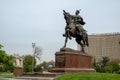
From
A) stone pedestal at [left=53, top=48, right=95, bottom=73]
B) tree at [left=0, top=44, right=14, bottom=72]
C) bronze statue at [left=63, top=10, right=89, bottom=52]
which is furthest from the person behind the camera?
tree at [left=0, top=44, right=14, bottom=72]

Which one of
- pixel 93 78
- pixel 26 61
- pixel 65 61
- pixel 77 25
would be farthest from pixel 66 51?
pixel 26 61

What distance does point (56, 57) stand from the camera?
2417 centimetres

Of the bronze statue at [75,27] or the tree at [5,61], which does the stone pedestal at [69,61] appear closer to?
the bronze statue at [75,27]

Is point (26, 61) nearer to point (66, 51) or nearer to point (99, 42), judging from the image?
point (99, 42)

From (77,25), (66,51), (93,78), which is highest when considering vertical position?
(77,25)

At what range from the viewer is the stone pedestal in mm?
23525

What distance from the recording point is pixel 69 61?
23719mm

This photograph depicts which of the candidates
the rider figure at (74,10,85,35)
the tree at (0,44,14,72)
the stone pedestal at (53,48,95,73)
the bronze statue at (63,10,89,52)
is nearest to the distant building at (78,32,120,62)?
the tree at (0,44,14,72)

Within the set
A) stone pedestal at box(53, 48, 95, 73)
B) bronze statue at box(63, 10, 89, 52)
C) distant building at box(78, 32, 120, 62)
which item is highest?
distant building at box(78, 32, 120, 62)

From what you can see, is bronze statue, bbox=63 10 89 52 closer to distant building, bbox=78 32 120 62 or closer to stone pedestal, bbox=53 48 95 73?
stone pedestal, bbox=53 48 95 73

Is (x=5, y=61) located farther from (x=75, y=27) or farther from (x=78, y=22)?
(x=75, y=27)

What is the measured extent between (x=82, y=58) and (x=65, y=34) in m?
2.45

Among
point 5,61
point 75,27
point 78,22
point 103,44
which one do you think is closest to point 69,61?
point 75,27

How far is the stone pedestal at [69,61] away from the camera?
23525 mm
